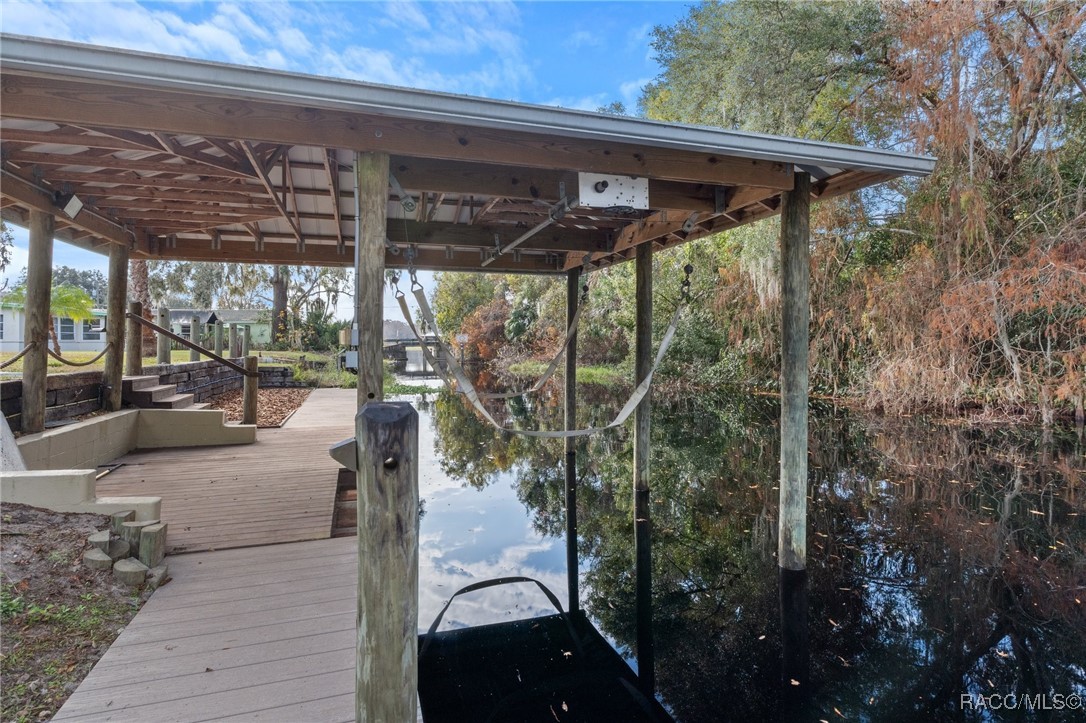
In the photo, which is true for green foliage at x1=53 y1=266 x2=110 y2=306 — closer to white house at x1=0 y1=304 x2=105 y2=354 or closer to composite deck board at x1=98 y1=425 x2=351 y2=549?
white house at x1=0 y1=304 x2=105 y2=354

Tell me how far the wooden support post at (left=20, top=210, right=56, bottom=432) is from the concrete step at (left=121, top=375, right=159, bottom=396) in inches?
50.4

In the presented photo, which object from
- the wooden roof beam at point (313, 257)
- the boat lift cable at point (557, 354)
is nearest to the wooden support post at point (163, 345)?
the wooden roof beam at point (313, 257)

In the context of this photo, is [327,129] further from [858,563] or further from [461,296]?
[461,296]

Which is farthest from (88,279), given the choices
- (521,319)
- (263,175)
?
(263,175)

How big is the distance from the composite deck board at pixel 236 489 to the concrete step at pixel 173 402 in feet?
1.57

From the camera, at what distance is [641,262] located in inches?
202

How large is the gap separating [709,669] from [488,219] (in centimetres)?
378

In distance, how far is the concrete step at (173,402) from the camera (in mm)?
5312

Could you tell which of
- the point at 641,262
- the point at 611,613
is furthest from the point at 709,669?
the point at 641,262

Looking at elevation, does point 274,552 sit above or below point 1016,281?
Answer: below

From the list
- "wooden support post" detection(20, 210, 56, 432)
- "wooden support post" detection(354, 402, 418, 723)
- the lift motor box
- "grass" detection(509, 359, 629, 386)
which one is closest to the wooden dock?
"wooden support post" detection(20, 210, 56, 432)

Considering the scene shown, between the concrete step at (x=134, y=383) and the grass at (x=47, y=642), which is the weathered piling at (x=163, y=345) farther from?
the grass at (x=47, y=642)

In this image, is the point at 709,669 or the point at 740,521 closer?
the point at 709,669

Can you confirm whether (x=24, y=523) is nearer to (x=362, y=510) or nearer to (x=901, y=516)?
(x=362, y=510)
